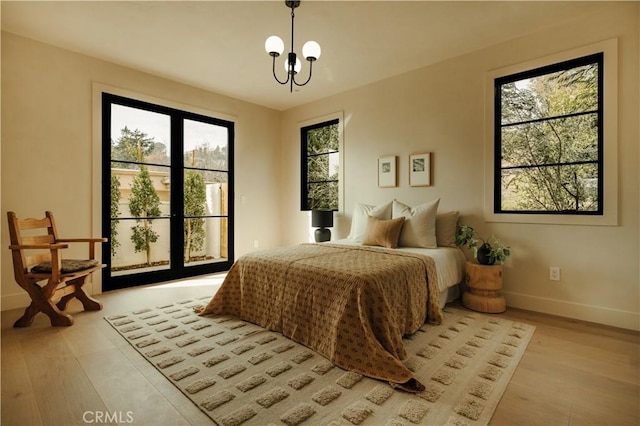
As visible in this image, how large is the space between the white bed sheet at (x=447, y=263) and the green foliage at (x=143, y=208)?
3161mm

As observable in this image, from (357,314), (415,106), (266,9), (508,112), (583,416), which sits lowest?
(583,416)

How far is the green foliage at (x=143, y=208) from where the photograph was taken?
3.96m

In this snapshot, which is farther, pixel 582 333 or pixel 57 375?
pixel 582 333

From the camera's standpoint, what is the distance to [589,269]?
2.75 meters

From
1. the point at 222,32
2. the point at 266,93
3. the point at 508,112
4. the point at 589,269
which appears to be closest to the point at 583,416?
the point at 589,269

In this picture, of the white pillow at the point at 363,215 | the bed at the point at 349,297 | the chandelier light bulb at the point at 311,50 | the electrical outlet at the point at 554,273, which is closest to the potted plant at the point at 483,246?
the bed at the point at 349,297

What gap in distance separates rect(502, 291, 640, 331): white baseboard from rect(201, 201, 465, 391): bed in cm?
59

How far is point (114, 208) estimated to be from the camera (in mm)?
3787

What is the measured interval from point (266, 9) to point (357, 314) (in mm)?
2542

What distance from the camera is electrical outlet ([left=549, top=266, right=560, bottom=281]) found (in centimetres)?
290

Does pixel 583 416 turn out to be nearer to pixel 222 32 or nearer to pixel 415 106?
pixel 415 106

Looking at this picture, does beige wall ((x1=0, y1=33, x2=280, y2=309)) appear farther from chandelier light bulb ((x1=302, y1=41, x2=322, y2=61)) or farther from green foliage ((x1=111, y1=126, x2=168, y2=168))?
chandelier light bulb ((x1=302, y1=41, x2=322, y2=61))

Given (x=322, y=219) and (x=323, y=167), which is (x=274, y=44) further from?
(x=323, y=167)

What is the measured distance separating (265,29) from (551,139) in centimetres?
288
